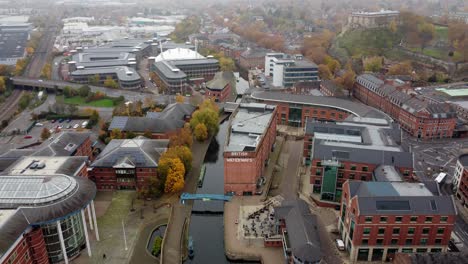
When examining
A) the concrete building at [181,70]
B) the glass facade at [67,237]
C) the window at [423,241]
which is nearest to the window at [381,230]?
the window at [423,241]

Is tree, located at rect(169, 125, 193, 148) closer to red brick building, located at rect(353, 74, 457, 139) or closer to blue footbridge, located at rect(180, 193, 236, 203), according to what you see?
blue footbridge, located at rect(180, 193, 236, 203)

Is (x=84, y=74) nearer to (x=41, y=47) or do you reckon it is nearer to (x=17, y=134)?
(x=17, y=134)

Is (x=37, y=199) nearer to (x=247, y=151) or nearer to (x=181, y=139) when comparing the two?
(x=247, y=151)

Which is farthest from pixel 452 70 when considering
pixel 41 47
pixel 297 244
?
pixel 41 47

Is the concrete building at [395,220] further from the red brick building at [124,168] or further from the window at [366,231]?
the red brick building at [124,168]

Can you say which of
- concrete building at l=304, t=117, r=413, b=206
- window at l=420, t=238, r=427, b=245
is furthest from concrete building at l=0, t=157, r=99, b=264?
window at l=420, t=238, r=427, b=245
